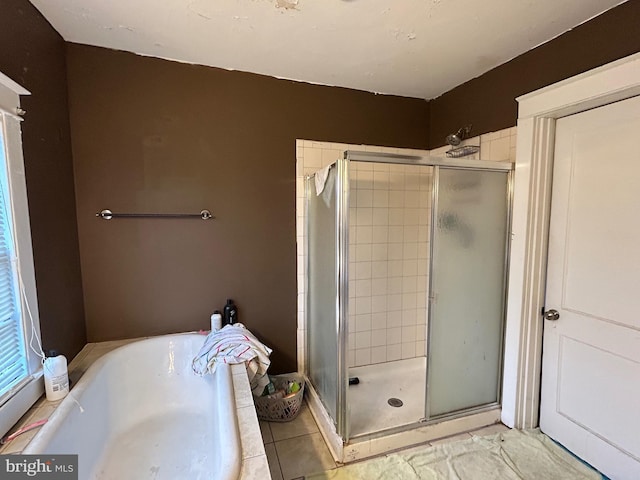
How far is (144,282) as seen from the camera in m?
2.12

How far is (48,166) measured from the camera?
166cm

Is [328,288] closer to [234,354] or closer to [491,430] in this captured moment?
[234,354]

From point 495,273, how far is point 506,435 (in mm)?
1017

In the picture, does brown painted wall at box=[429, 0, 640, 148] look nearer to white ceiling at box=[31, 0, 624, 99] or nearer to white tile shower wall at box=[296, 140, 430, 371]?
white ceiling at box=[31, 0, 624, 99]

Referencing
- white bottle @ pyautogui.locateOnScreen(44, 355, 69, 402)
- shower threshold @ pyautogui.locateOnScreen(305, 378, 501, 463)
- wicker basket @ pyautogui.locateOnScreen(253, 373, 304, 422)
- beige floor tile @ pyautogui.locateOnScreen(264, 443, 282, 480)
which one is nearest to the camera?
white bottle @ pyautogui.locateOnScreen(44, 355, 69, 402)

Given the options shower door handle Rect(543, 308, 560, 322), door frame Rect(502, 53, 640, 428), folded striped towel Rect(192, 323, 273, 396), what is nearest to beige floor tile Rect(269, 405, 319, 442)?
folded striped towel Rect(192, 323, 273, 396)

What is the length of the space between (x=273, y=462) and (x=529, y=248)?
199 cm

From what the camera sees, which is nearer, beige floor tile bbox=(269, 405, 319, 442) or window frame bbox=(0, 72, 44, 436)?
window frame bbox=(0, 72, 44, 436)

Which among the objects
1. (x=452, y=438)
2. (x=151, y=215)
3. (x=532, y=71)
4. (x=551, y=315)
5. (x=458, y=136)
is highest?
(x=532, y=71)

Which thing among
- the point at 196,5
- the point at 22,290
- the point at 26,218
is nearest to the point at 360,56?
the point at 196,5

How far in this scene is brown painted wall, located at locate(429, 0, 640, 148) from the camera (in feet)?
4.76

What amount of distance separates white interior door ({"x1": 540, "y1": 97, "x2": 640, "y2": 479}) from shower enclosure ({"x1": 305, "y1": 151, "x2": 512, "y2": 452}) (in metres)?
0.30

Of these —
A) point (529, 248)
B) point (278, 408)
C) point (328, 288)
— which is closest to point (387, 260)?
point (328, 288)

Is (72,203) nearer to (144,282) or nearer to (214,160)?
(144,282)
